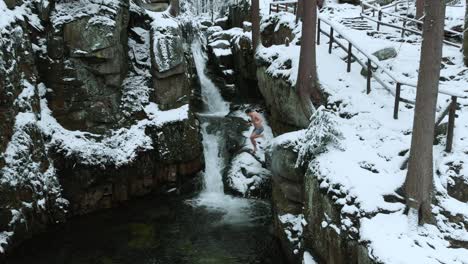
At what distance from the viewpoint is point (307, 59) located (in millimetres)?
13797

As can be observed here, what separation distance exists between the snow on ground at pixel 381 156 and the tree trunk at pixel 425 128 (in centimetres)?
36

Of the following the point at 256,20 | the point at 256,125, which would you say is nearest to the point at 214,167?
the point at 256,125

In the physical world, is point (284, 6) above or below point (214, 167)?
above

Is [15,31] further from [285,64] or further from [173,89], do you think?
[285,64]

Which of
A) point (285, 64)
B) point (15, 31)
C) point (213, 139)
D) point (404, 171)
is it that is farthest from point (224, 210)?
Result: point (15, 31)

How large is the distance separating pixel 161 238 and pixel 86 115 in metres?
5.64

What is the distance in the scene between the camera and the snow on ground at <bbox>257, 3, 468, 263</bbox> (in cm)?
720

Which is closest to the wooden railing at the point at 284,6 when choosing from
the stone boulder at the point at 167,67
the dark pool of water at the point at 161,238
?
the stone boulder at the point at 167,67

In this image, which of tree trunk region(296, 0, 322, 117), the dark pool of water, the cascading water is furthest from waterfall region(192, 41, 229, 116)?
tree trunk region(296, 0, 322, 117)

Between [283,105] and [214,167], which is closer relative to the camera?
[283,105]

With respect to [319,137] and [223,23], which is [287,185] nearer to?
[319,137]

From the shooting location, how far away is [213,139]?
18.6m

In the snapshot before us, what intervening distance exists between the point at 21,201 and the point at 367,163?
973 cm

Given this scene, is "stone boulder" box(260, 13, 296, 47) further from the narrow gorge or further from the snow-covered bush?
the snow-covered bush
